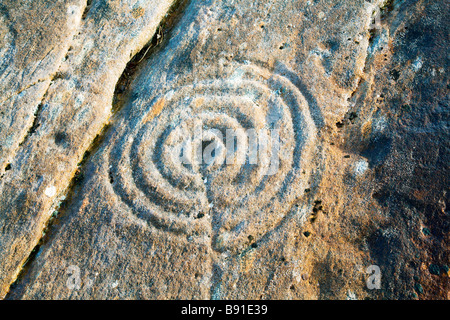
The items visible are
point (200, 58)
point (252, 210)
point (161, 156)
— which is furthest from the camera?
point (200, 58)

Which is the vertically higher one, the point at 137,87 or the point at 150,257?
the point at 137,87

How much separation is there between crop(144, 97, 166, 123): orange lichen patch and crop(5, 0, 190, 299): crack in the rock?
534mm

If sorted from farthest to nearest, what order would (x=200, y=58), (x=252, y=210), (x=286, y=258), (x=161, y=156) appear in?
1. (x=200, y=58)
2. (x=161, y=156)
3. (x=252, y=210)
4. (x=286, y=258)

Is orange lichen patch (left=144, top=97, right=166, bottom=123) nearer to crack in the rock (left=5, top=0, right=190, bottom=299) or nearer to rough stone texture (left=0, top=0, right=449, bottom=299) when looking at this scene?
rough stone texture (left=0, top=0, right=449, bottom=299)

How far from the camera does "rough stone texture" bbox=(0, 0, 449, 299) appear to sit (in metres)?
3.90

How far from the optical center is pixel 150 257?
3.98 m

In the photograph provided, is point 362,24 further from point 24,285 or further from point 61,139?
point 24,285

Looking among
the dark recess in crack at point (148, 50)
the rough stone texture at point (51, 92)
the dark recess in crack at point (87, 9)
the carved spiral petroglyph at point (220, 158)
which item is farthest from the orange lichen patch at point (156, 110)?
the dark recess in crack at point (87, 9)

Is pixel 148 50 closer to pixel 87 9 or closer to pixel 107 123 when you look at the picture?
pixel 87 9

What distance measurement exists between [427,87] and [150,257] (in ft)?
13.3

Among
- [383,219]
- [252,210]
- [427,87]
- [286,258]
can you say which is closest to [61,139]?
[252,210]

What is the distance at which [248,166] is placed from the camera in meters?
4.39

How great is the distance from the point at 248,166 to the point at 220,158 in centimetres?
37

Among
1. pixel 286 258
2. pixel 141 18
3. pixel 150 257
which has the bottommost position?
pixel 286 258
